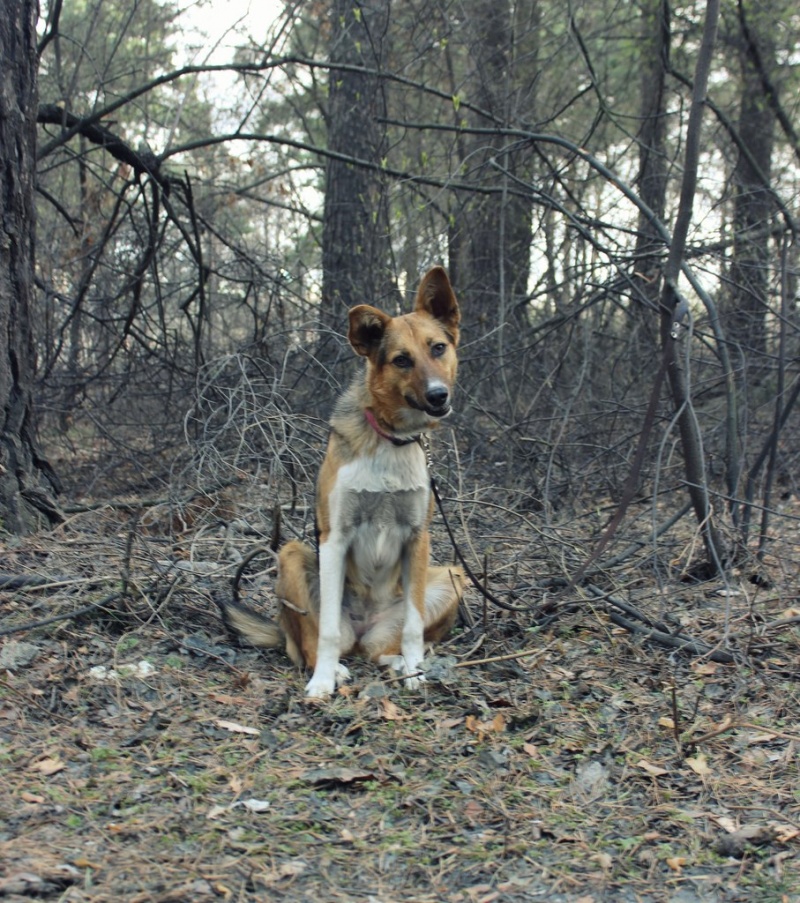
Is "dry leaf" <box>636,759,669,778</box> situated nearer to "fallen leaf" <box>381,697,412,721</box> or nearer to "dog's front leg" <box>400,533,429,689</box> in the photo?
"fallen leaf" <box>381,697,412,721</box>

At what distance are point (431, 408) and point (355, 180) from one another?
6.04 metres

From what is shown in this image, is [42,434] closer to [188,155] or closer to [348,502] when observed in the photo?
[348,502]

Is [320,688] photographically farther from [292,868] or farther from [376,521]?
[292,868]

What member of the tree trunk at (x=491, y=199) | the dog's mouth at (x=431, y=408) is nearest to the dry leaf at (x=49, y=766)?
the dog's mouth at (x=431, y=408)

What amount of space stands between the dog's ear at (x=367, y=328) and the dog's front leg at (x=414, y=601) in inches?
40.8

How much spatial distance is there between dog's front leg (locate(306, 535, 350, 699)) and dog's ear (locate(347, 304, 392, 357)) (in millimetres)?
1001

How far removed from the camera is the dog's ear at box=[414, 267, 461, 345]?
4844 millimetres

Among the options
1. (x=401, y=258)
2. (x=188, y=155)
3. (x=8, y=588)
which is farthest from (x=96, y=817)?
(x=188, y=155)

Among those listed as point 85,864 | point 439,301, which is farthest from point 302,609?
point 85,864

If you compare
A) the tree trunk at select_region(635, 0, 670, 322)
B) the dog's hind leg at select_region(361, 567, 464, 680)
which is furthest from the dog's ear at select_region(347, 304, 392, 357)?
the tree trunk at select_region(635, 0, 670, 322)

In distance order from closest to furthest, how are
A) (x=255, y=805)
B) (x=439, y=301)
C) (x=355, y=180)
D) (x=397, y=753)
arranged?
(x=255, y=805) < (x=397, y=753) < (x=439, y=301) < (x=355, y=180)

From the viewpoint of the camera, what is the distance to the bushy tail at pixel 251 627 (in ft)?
16.3

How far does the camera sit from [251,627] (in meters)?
4.99

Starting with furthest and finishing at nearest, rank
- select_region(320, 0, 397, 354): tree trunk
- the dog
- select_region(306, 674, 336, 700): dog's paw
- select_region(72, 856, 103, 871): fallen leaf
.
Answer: select_region(320, 0, 397, 354): tree trunk < the dog < select_region(306, 674, 336, 700): dog's paw < select_region(72, 856, 103, 871): fallen leaf
